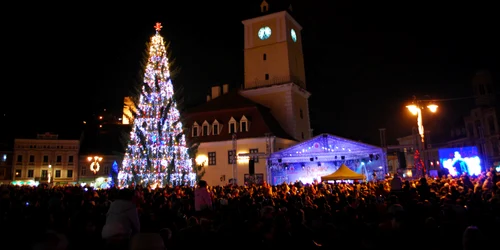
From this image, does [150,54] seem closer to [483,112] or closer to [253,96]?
[253,96]

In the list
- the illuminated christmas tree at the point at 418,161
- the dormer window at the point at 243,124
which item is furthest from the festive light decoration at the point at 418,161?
the dormer window at the point at 243,124

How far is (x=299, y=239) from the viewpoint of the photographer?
20.5ft

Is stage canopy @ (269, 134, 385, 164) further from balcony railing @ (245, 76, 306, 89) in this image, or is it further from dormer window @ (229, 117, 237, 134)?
balcony railing @ (245, 76, 306, 89)

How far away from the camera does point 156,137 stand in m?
25.0

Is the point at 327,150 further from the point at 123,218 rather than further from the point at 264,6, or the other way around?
the point at 123,218

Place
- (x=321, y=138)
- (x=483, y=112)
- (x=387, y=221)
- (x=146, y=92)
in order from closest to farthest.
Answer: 1. (x=387, y=221)
2. (x=146, y=92)
3. (x=321, y=138)
4. (x=483, y=112)

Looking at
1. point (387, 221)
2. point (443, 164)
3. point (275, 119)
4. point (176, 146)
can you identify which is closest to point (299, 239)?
point (387, 221)

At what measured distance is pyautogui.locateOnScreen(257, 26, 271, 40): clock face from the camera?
46156 millimetres

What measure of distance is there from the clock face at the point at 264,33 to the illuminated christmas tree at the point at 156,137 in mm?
22117

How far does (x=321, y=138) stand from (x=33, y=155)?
49512mm

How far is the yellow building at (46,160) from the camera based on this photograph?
58.5 meters

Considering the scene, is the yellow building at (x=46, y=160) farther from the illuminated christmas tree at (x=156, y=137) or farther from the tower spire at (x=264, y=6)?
the illuminated christmas tree at (x=156, y=137)

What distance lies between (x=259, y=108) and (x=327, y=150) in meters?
11.8

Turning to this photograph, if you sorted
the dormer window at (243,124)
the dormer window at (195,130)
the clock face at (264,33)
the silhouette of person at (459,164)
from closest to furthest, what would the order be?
the silhouette of person at (459,164), the dormer window at (243,124), the dormer window at (195,130), the clock face at (264,33)
